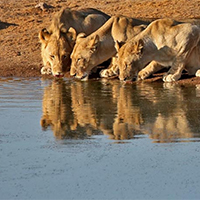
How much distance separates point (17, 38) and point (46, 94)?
6.88 metres

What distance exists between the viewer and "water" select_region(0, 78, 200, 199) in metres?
6.45

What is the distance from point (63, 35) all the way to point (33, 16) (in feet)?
20.3

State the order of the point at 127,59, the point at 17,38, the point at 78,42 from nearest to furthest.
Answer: the point at 127,59
the point at 78,42
the point at 17,38

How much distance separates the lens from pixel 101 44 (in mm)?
14031

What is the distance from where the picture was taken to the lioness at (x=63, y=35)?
14.5 m

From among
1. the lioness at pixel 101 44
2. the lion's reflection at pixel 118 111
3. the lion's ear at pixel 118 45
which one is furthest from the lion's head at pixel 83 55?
the lion's reflection at pixel 118 111

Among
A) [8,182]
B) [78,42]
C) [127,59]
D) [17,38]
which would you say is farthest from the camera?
[17,38]

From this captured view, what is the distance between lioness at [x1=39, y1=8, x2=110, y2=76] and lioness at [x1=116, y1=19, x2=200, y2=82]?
5.16 feet

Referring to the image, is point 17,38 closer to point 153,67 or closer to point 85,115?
point 153,67

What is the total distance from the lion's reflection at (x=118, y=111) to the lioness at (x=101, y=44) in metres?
0.82

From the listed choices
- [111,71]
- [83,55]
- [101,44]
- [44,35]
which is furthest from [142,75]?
[44,35]

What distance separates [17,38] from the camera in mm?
18641

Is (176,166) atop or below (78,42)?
below

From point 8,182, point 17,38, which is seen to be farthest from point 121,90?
point 17,38
